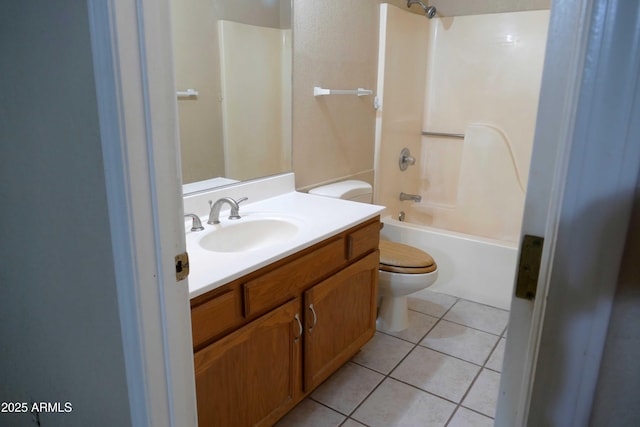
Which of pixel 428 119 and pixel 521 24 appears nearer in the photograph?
pixel 521 24

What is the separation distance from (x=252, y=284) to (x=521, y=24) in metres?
2.58

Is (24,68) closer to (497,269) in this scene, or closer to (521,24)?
(497,269)

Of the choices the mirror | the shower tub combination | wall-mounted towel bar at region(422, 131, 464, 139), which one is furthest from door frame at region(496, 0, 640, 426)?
wall-mounted towel bar at region(422, 131, 464, 139)

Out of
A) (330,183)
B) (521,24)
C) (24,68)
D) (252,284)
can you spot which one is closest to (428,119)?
(521,24)

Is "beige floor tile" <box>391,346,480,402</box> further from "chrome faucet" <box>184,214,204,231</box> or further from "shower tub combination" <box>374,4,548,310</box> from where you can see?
"chrome faucet" <box>184,214,204,231</box>

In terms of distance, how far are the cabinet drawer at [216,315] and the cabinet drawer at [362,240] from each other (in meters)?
0.61

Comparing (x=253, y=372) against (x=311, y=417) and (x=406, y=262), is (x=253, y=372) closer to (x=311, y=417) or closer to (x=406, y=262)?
(x=311, y=417)

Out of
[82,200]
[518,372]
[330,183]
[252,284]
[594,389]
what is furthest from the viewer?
[330,183]

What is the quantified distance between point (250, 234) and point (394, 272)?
85 centimetres

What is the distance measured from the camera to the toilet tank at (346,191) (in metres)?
2.31

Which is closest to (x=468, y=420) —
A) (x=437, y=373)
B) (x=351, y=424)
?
(x=437, y=373)

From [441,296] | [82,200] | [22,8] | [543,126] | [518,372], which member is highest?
[22,8]

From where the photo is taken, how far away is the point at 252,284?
136 centimetres

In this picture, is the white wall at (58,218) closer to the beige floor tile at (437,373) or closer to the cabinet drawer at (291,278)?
the cabinet drawer at (291,278)
